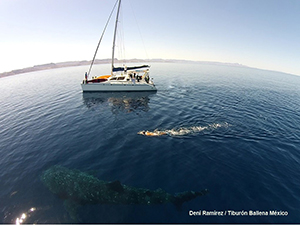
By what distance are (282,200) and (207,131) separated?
9087mm

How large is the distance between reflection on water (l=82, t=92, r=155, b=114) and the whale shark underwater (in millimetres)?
→ 14641

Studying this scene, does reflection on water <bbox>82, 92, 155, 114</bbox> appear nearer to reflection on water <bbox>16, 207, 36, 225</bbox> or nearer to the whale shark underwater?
the whale shark underwater

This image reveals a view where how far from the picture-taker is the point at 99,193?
1021 cm

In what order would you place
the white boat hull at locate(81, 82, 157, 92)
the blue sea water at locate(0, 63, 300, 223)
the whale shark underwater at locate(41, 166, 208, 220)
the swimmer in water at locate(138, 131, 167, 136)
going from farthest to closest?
the white boat hull at locate(81, 82, 157, 92)
the swimmer in water at locate(138, 131, 167, 136)
the whale shark underwater at locate(41, 166, 208, 220)
the blue sea water at locate(0, 63, 300, 223)

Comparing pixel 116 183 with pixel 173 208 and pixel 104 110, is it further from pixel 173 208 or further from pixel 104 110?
pixel 104 110

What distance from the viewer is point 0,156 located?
14.5m

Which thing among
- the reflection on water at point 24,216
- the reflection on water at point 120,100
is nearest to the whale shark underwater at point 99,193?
the reflection on water at point 24,216

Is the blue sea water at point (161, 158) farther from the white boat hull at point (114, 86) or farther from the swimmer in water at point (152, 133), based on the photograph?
the white boat hull at point (114, 86)

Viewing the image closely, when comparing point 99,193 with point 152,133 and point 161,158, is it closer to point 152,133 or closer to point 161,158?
point 161,158

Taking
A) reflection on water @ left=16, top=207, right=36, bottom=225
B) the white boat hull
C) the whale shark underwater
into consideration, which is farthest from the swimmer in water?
the white boat hull

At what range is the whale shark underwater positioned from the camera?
31.6 ft

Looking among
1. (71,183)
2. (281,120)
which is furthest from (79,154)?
(281,120)

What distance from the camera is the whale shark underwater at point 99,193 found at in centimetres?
964

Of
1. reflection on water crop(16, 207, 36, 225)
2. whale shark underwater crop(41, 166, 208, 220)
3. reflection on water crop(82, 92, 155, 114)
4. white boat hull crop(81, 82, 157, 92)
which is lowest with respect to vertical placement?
reflection on water crop(16, 207, 36, 225)
